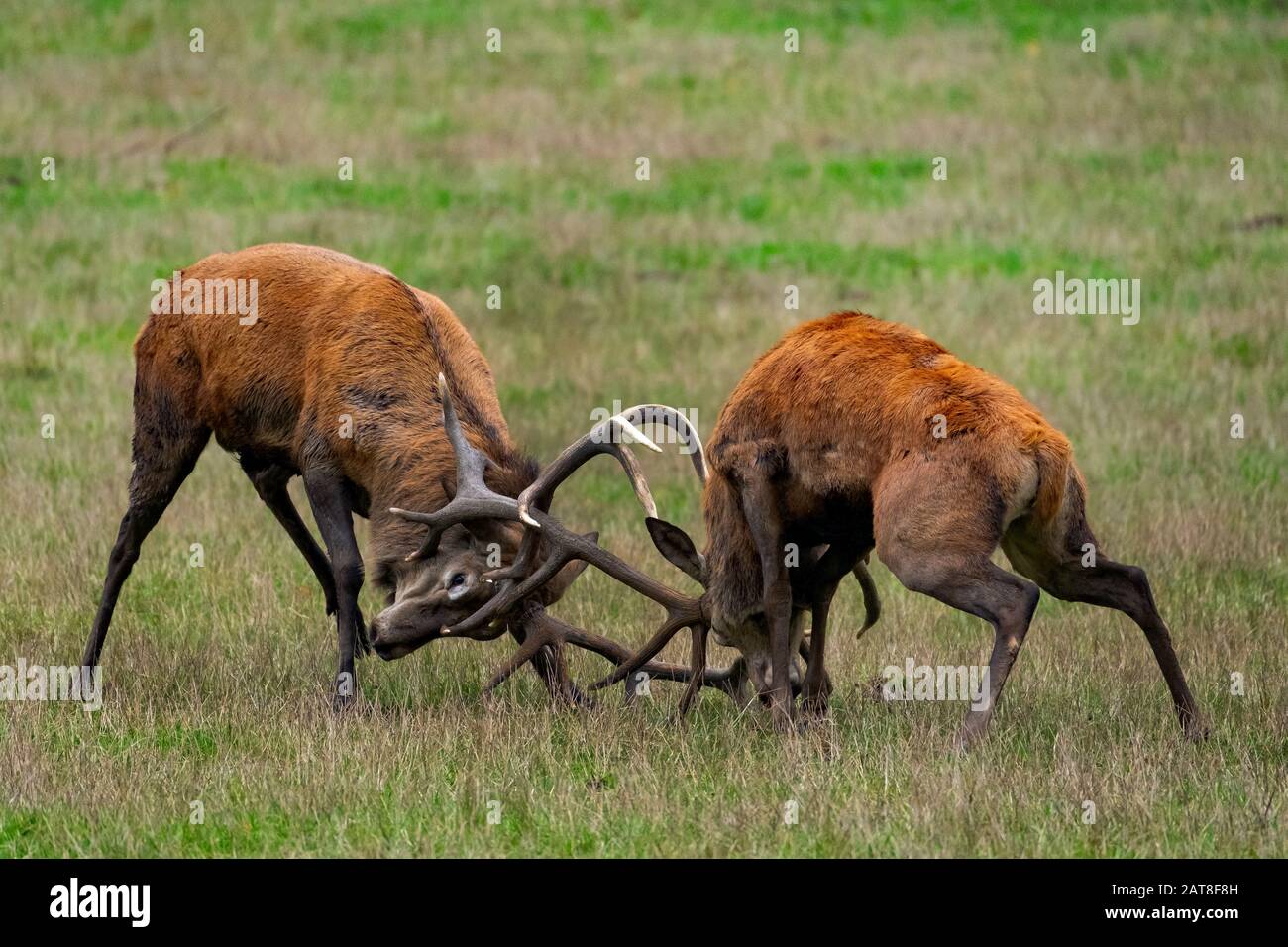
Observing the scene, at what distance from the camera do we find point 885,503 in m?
7.10

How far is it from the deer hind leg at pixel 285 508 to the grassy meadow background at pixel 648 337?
33cm

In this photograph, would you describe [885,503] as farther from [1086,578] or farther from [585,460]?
[585,460]

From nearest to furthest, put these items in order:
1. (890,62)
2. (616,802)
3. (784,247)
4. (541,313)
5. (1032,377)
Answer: (616,802)
(1032,377)
(541,313)
(784,247)
(890,62)

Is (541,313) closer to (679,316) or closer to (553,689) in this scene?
(679,316)

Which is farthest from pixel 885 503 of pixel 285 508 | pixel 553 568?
pixel 285 508

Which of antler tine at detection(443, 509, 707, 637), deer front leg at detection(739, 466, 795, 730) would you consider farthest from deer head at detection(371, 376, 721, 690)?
deer front leg at detection(739, 466, 795, 730)

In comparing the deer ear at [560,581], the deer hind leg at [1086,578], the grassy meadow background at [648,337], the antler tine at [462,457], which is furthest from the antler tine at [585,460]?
the deer hind leg at [1086,578]

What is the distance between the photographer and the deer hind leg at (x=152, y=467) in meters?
9.21

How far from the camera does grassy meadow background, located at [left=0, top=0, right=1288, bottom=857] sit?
6.94 meters

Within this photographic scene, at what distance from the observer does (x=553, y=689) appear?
319 inches

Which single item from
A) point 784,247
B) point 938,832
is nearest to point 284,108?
point 784,247

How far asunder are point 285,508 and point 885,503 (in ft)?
12.0

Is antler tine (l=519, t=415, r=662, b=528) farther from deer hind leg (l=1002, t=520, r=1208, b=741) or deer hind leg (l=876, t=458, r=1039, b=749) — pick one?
deer hind leg (l=1002, t=520, r=1208, b=741)
